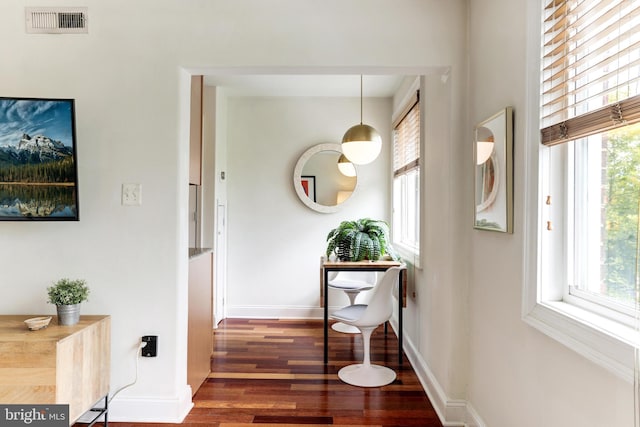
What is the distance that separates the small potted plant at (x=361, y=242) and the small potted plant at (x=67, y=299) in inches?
71.4

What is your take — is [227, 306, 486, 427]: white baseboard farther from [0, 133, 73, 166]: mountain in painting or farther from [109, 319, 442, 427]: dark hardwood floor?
[0, 133, 73, 166]: mountain in painting

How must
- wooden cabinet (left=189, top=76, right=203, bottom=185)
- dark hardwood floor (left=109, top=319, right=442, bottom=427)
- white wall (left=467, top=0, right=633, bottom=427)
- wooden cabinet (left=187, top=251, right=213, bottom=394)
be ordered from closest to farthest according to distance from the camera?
white wall (left=467, top=0, right=633, bottom=427), dark hardwood floor (left=109, top=319, right=442, bottom=427), wooden cabinet (left=187, top=251, right=213, bottom=394), wooden cabinet (left=189, top=76, right=203, bottom=185)

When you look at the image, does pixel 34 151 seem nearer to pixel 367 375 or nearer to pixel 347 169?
pixel 367 375

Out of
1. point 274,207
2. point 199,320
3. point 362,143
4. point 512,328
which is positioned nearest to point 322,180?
point 274,207

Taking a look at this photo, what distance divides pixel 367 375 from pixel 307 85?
2725 mm

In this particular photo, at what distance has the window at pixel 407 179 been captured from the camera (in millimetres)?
3248

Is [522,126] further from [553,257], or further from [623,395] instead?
[623,395]

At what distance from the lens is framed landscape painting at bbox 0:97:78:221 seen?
196 cm

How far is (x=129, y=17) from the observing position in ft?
7.03

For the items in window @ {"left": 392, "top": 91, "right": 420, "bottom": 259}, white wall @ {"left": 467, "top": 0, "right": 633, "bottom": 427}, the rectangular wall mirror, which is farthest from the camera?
window @ {"left": 392, "top": 91, "right": 420, "bottom": 259}

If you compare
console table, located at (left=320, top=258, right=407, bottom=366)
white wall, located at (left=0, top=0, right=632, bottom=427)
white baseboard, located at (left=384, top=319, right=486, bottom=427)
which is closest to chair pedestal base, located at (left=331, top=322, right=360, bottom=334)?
console table, located at (left=320, top=258, right=407, bottom=366)

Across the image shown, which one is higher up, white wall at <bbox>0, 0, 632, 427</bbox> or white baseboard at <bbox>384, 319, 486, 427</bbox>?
white wall at <bbox>0, 0, 632, 427</bbox>

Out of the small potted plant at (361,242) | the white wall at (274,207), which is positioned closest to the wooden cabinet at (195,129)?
the small potted plant at (361,242)

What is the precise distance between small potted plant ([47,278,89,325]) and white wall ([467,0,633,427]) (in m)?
2.07
